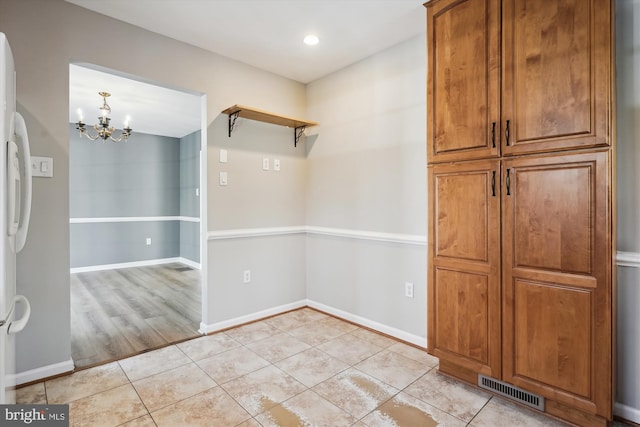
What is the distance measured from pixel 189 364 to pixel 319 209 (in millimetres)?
1780

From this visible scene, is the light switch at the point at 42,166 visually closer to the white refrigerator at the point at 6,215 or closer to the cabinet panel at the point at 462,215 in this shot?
the white refrigerator at the point at 6,215

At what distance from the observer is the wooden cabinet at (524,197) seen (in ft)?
4.95

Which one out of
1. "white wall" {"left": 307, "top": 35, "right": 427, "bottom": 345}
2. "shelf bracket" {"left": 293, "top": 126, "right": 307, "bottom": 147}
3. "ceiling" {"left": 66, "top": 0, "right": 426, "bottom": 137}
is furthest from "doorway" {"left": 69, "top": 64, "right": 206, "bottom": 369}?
"white wall" {"left": 307, "top": 35, "right": 427, "bottom": 345}

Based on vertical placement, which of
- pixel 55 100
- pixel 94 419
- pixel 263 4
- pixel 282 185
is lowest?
pixel 94 419

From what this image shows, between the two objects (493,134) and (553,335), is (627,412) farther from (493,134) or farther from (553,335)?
(493,134)

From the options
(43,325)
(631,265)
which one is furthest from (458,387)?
(43,325)

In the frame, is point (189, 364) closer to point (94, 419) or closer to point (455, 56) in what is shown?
point (94, 419)

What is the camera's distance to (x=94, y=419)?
1.69m

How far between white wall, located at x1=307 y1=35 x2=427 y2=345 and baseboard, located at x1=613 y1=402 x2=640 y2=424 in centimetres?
111

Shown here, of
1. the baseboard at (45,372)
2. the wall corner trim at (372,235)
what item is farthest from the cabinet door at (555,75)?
the baseboard at (45,372)

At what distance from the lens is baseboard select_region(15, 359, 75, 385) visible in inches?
77.7

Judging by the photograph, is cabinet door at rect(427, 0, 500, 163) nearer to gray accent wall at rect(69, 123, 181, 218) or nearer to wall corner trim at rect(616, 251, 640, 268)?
wall corner trim at rect(616, 251, 640, 268)

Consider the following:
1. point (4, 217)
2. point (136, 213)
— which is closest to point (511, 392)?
point (4, 217)

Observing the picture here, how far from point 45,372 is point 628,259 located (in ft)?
10.9
